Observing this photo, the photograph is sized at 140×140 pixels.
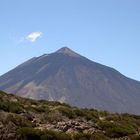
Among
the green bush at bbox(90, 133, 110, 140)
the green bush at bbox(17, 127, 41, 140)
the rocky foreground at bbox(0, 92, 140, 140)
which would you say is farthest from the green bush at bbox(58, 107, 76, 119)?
A: the green bush at bbox(17, 127, 41, 140)

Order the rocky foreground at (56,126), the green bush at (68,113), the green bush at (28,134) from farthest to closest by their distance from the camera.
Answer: the green bush at (68,113) → the rocky foreground at (56,126) → the green bush at (28,134)

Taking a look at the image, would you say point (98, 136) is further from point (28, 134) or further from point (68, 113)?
point (68, 113)

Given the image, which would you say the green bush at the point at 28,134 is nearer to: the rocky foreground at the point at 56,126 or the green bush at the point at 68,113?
the rocky foreground at the point at 56,126

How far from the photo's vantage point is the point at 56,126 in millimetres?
24266

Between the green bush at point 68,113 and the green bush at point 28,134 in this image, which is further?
the green bush at point 68,113

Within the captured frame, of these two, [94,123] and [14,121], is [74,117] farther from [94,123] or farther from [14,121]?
[14,121]

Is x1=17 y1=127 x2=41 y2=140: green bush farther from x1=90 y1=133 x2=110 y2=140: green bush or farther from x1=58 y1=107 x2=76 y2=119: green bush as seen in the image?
x1=58 y1=107 x2=76 y2=119: green bush

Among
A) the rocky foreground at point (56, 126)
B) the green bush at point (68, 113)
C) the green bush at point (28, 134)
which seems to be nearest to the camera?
the green bush at point (28, 134)

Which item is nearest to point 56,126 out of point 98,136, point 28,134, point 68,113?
point 28,134

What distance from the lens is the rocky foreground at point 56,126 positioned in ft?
72.1

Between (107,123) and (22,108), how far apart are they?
5.72 metres

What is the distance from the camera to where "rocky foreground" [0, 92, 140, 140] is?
21972 millimetres

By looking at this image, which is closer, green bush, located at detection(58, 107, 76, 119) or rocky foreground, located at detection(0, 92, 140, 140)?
rocky foreground, located at detection(0, 92, 140, 140)

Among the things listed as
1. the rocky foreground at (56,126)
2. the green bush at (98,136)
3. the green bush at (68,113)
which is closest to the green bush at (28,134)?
the rocky foreground at (56,126)
